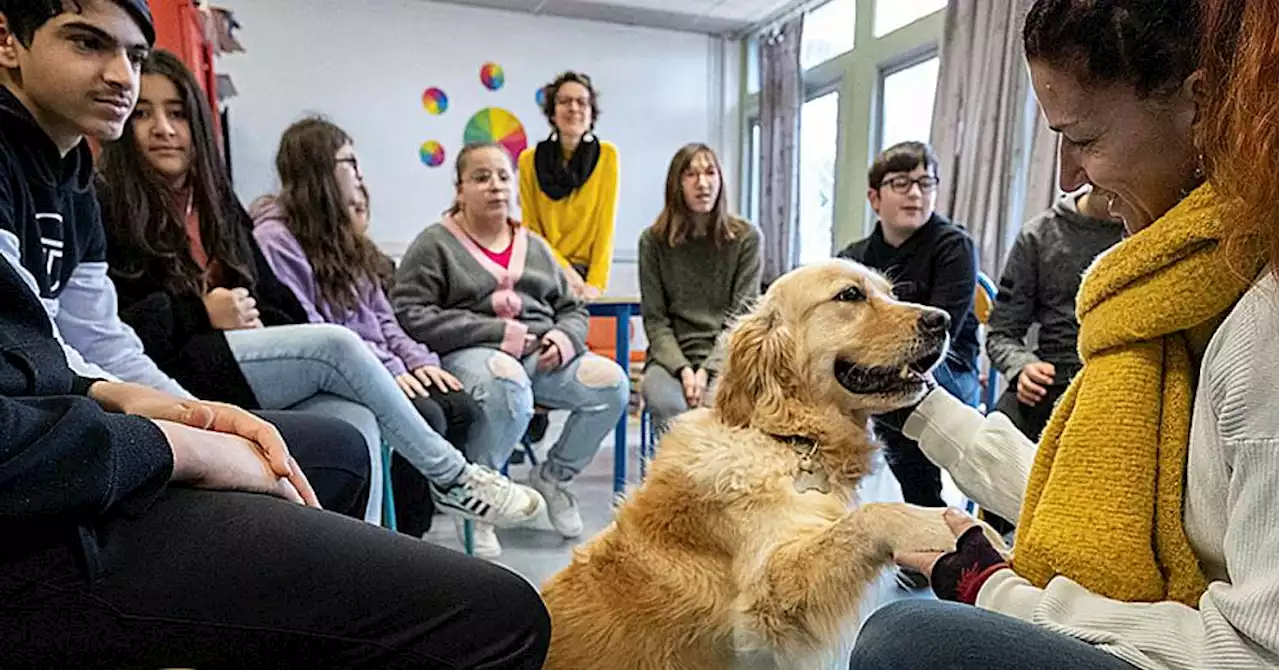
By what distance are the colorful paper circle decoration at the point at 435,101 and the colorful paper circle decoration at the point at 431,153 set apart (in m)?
0.26

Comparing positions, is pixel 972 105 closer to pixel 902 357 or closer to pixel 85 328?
pixel 902 357

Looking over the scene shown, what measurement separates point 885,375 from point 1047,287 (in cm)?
116

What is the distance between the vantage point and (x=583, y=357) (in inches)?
114

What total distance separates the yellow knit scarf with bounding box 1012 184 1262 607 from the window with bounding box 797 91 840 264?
19.1 ft

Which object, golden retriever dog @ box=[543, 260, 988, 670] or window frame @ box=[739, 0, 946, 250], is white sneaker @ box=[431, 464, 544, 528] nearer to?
golden retriever dog @ box=[543, 260, 988, 670]

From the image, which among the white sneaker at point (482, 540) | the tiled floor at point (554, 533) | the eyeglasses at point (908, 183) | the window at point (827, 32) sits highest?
the window at point (827, 32)

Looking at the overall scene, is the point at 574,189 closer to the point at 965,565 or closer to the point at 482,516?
the point at 482,516

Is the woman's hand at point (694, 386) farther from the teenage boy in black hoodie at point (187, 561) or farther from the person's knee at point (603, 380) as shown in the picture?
the teenage boy in black hoodie at point (187, 561)

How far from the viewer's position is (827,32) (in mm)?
6402

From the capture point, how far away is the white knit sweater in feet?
2.07

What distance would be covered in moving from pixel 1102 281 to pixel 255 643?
38.2 inches

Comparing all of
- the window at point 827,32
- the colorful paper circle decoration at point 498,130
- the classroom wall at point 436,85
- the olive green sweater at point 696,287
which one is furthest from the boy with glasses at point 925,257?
the colorful paper circle decoration at point 498,130

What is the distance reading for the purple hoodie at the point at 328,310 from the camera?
2346 millimetres

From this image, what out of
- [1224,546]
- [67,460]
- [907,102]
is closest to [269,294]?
[67,460]
